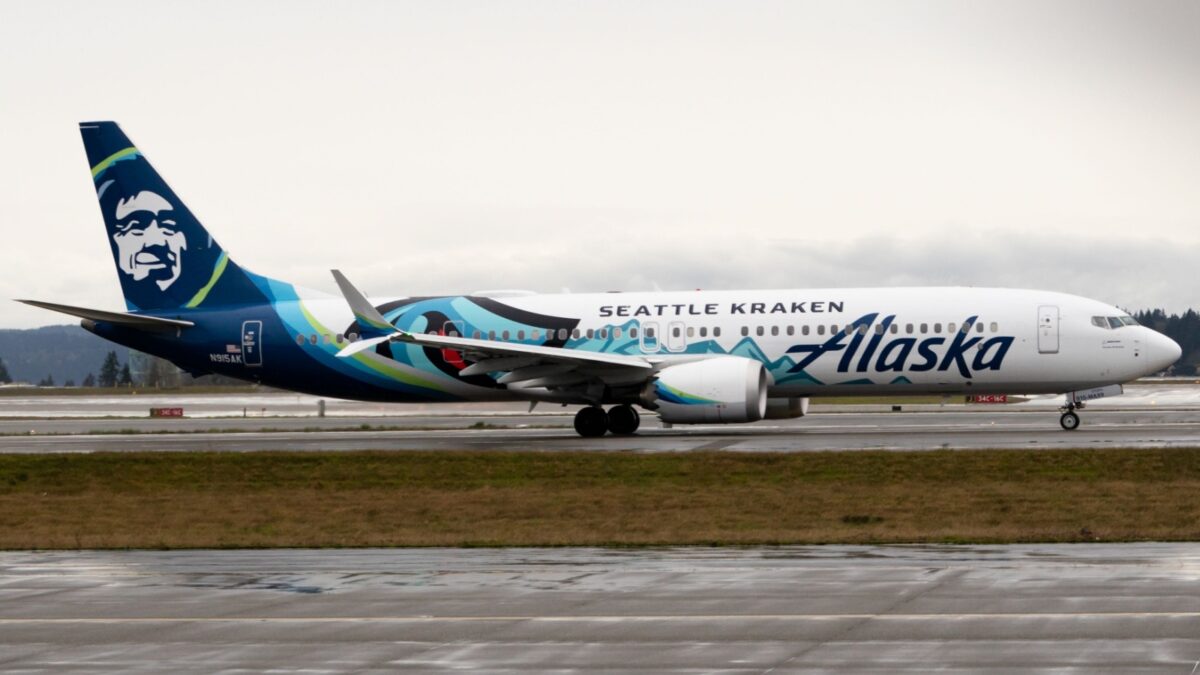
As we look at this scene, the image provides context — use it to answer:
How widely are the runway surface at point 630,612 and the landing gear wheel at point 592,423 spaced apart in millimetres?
23612

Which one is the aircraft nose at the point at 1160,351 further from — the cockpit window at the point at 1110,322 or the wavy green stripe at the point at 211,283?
the wavy green stripe at the point at 211,283

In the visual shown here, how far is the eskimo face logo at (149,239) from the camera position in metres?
46.4

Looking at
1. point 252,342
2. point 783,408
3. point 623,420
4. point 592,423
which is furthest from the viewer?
point 252,342

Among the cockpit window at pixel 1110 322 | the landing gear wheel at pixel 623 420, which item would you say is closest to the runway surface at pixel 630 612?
the cockpit window at pixel 1110 322

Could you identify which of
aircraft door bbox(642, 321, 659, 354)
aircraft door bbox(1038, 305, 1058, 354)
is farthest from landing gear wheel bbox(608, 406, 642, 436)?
aircraft door bbox(1038, 305, 1058, 354)

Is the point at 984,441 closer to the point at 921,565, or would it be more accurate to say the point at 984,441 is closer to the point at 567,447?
the point at 567,447

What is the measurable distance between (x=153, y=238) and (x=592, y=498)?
2437 cm

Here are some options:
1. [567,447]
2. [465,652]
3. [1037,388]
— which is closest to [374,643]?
[465,652]

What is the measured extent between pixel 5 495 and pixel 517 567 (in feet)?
54.0

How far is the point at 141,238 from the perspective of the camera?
→ 153 feet

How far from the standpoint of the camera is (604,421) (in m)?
42.8

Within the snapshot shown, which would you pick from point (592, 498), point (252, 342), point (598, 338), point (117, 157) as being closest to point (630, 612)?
point (592, 498)

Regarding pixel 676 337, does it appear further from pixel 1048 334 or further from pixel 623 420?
pixel 1048 334

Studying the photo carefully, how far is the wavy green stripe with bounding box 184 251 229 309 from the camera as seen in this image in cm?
4628
